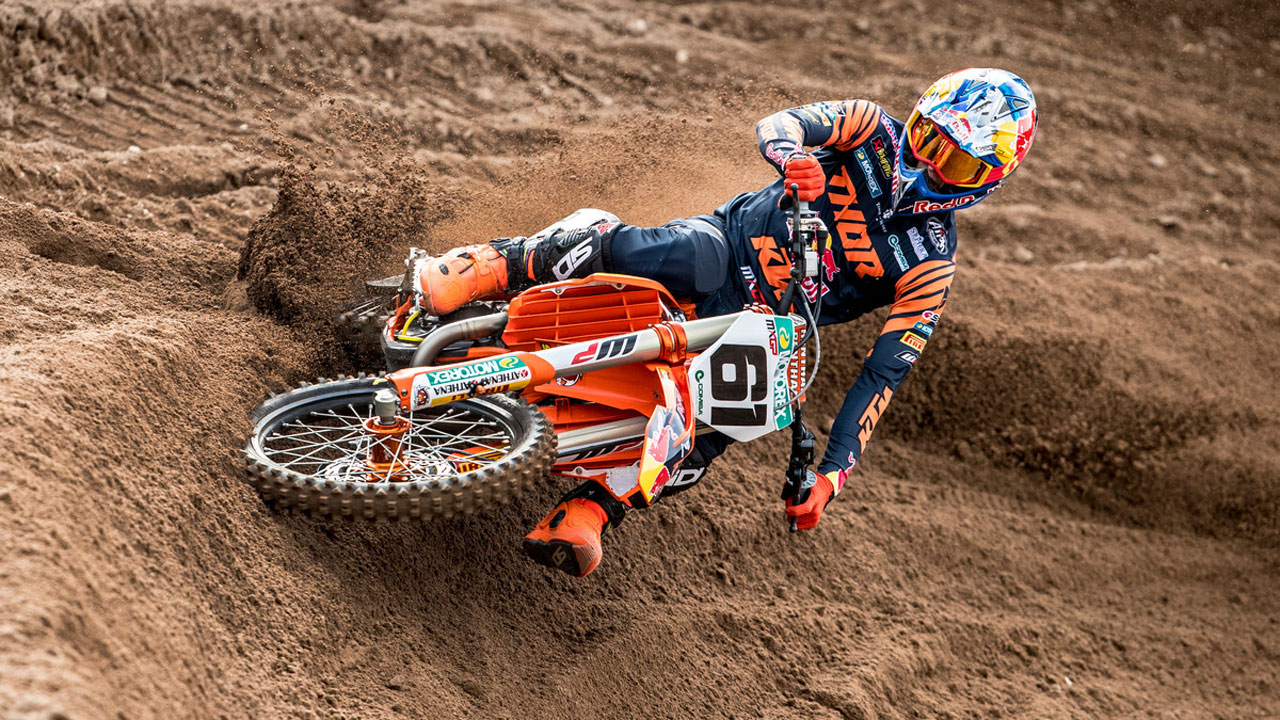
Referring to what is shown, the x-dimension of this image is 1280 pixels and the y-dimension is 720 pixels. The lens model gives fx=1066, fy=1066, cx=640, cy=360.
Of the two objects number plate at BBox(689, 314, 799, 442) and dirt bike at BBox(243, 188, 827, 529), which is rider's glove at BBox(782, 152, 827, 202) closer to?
dirt bike at BBox(243, 188, 827, 529)

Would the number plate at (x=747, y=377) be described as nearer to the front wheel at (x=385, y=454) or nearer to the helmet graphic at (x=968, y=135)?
the front wheel at (x=385, y=454)

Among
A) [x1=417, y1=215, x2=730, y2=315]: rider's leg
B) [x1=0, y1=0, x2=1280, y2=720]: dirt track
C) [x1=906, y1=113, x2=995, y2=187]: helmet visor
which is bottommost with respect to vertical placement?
[x1=0, y1=0, x2=1280, y2=720]: dirt track

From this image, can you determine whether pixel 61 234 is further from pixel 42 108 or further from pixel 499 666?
pixel 499 666

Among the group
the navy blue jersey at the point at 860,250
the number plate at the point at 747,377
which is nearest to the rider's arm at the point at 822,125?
the navy blue jersey at the point at 860,250

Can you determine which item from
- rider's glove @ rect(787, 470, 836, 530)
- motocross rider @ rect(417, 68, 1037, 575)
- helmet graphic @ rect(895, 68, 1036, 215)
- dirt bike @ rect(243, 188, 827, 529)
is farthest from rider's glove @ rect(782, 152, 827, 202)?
rider's glove @ rect(787, 470, 836, 530)

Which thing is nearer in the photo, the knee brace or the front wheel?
the front wheel

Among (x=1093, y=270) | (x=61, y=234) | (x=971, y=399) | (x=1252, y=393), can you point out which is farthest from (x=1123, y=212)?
(x=61, y=234)

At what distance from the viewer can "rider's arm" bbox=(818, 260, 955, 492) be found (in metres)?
4.45

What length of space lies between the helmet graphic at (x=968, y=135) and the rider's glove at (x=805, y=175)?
487mm

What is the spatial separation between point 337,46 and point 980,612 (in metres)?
5.64

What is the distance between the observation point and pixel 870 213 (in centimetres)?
452

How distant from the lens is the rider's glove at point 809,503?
13.8 ft

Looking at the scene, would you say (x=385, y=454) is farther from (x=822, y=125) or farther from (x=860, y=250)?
(x=822, y=125)

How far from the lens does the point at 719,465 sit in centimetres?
570
